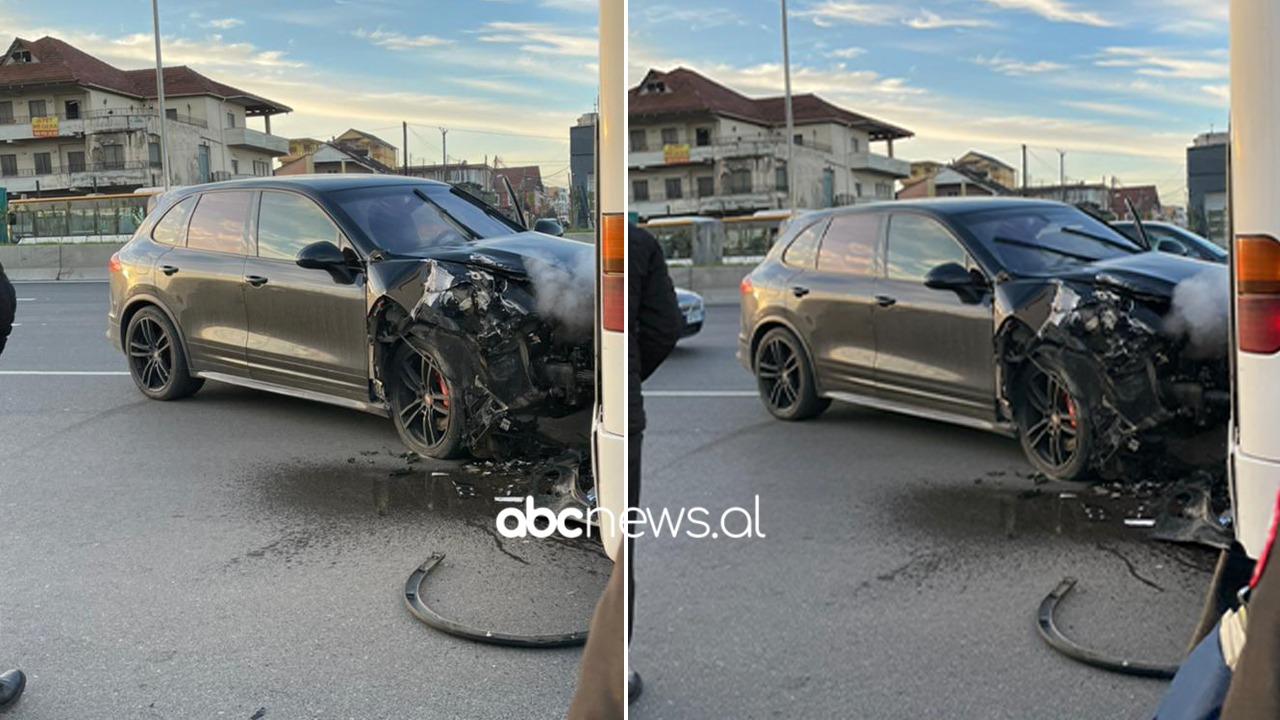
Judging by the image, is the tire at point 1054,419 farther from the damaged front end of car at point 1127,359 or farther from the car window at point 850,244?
the car window at point 850,244

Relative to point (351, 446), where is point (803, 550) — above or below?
below

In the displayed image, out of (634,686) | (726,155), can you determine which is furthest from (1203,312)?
(634,686)

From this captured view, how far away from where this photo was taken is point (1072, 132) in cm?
279

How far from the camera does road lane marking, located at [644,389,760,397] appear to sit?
276 cm

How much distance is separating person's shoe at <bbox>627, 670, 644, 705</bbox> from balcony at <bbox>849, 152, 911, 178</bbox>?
1351mm

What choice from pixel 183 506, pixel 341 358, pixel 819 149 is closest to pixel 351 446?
pixel 341 358

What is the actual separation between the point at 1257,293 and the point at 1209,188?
0.29 meters

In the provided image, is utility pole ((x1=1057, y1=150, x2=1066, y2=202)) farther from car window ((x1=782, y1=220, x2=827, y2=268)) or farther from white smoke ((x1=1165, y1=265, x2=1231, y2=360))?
car window ((x1=782, y1=220, x2=827, y2=268))

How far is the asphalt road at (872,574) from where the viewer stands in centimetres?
A: 266

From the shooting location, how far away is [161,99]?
2.42 metres

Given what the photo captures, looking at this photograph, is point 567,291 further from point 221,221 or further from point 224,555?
point 224,555

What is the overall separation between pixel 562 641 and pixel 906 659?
2.64 feet

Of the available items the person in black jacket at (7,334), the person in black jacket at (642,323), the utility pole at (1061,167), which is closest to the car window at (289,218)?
the person in black jacket at (7,334)

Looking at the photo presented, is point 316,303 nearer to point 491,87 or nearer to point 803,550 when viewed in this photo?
point 491,87
